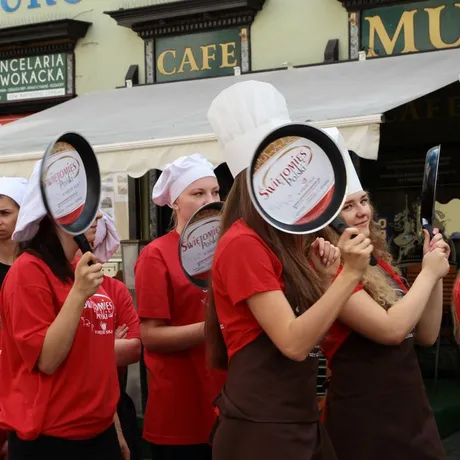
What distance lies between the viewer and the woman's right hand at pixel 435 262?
3.28m

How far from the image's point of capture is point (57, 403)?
10.7 ft

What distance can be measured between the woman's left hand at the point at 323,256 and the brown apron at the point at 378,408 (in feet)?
1.24

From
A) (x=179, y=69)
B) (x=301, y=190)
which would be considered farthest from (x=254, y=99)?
(x=179, y=69)

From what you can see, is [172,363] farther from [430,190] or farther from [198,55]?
[198,55]

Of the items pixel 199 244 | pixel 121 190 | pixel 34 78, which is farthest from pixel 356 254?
pixel 34 78

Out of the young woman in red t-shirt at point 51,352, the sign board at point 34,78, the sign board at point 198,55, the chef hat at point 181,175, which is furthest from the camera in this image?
the sign board at point 34,78

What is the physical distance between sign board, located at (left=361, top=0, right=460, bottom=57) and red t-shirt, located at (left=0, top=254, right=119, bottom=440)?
666 centimetres

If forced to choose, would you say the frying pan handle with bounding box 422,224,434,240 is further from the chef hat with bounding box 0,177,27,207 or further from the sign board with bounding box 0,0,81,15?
the sign board with bounding box 0,0,81,15

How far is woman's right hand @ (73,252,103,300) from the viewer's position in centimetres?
309

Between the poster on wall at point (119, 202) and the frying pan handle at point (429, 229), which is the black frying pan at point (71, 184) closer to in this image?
the frying pan handle at point (429, 229)

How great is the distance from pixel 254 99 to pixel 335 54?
23.2ft

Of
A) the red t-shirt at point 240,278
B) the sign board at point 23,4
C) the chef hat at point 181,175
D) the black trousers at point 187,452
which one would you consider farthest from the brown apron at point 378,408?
the sign board at point 23,4

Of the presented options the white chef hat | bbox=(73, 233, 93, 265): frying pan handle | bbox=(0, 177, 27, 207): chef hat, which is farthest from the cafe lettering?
bbox=(73, 233, 93, 265): frying pan handle

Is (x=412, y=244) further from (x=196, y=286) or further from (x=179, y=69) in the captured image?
(x=196, y=286)
